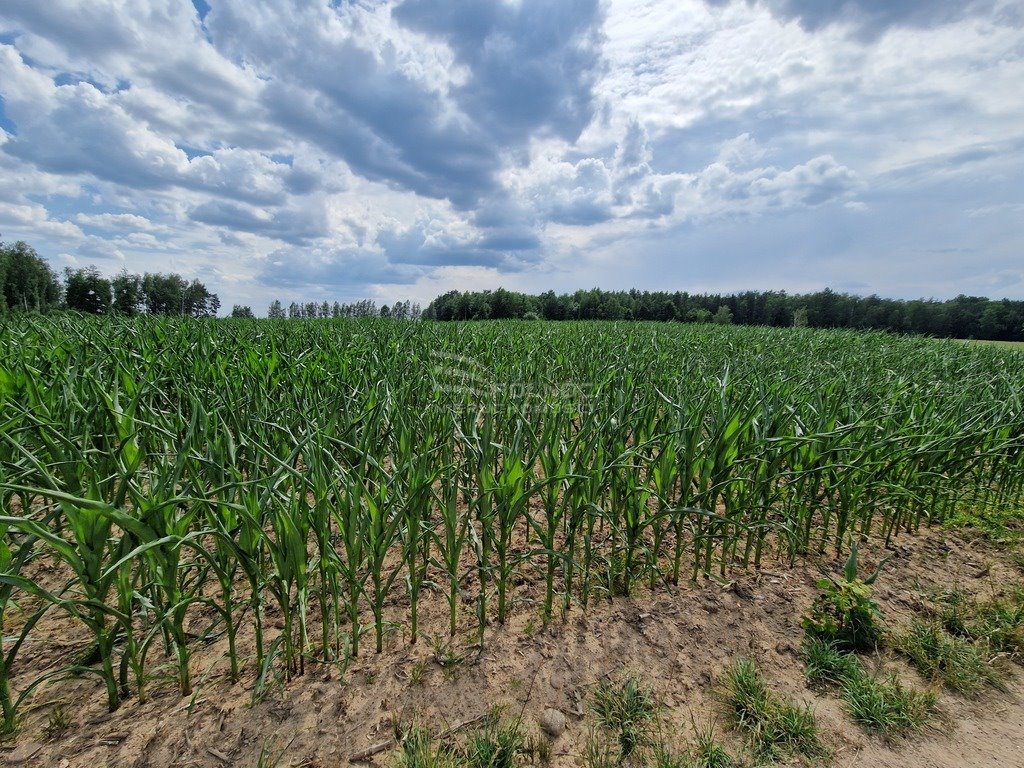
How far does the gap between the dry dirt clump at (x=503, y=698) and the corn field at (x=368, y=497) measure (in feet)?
0.35

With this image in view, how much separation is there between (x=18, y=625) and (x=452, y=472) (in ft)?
8.64

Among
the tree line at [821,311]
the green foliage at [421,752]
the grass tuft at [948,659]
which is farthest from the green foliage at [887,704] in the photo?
the tree line at [821,311]

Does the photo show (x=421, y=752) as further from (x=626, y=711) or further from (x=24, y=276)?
(x=24, y=276)

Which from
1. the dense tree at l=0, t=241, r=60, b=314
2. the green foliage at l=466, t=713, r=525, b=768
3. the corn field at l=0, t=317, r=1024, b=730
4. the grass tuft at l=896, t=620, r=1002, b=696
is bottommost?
the grass tuft at l=896, t=620, r=1002, b=696

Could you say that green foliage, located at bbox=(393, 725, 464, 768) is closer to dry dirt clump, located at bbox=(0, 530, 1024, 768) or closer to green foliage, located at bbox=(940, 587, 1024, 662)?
dry dirt clump, located at bbox=(0, 530, 1024, 768)

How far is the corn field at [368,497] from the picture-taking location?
6.60 ft

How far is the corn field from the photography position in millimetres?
2012

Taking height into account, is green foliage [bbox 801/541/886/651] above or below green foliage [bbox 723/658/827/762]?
above

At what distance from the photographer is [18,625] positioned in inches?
103

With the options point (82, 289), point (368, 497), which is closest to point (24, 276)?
point (82, 289)

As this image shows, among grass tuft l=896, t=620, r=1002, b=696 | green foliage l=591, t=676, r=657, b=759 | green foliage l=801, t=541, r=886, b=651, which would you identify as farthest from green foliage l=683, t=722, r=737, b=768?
grass tuft l=896, t=620, r=1002, b=696

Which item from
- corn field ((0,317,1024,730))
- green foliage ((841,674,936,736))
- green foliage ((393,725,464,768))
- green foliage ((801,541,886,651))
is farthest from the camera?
green foliage ((801,541,886,651))

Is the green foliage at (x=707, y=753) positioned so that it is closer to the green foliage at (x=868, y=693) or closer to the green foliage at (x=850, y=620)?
the green foliage at (x=868, y=693)

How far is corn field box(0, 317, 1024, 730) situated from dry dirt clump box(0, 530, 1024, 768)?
0.11m
